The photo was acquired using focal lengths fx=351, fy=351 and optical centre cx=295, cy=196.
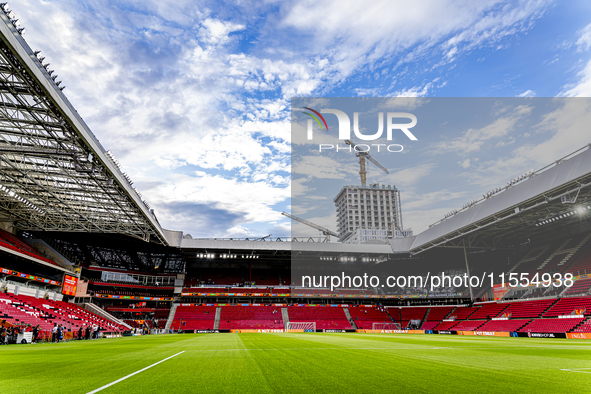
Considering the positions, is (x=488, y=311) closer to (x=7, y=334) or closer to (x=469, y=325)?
(x=469, y=325)

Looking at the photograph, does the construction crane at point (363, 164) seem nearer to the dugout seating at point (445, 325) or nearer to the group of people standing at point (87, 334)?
the dugout seating at point (445, 325)

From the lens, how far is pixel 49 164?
28.4 meters

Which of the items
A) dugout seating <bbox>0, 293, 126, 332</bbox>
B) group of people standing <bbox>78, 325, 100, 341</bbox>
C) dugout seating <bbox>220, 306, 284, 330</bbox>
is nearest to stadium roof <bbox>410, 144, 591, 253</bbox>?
dugout seating <bbox>220, 306, 284, 330</bbox>

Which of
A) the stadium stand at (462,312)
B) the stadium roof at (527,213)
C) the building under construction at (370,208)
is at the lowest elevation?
the stadium stand at (462,312)

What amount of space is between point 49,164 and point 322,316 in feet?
148

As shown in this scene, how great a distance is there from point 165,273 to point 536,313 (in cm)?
5863

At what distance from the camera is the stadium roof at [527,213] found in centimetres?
2917

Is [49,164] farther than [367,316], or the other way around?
[367,316]

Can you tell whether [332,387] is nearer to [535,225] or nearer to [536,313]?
[536,313]

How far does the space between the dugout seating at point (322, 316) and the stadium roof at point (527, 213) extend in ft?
53.2

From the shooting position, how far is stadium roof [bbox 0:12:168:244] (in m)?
18.5

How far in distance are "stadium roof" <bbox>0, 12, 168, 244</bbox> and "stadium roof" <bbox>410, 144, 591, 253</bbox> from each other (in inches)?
1439

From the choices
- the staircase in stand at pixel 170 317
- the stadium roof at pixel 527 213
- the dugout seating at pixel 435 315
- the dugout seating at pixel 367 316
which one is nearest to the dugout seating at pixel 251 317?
the staircase in stand at pixel 170 317

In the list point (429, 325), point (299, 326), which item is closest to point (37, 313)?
point (299, 326)
